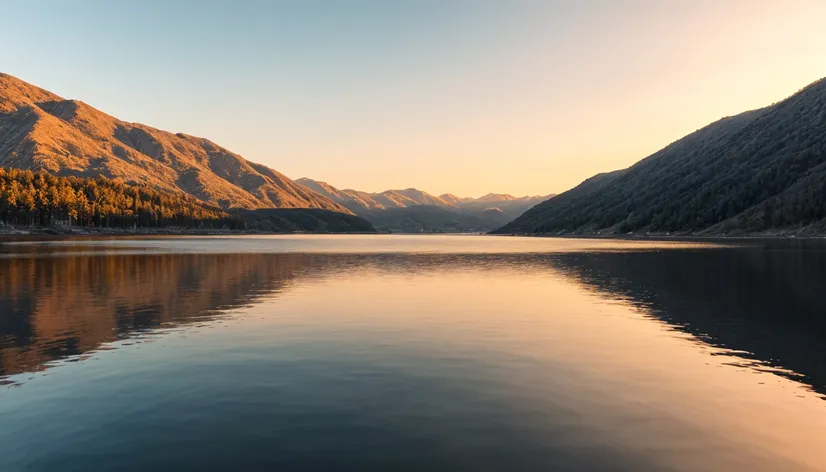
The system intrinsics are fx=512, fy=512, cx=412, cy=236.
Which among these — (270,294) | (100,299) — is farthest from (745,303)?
(100,299)

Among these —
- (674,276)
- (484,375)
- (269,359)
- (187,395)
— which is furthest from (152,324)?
(674,276)

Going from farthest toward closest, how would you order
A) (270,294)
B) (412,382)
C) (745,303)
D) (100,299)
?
(270,294) < (100,299) < (745,303) < (412,382)

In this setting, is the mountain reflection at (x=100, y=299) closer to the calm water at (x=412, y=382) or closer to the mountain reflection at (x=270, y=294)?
the mountain reflection at (x=270, y=294)

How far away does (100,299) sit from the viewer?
164ft

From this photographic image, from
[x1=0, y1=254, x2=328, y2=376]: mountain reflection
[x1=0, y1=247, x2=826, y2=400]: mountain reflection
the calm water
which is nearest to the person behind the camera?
the calm water

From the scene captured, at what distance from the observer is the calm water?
52.4 ft

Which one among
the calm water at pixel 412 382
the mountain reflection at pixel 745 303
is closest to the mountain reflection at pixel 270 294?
the mountain reflection at pixel 745 303

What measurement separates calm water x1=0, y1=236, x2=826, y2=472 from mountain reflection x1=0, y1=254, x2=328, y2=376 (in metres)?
0.38

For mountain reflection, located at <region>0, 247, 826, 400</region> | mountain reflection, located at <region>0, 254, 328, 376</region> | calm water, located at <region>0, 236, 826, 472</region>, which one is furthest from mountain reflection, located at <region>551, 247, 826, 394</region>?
mountain reflection, located at <region>0, 254, 328, 376</region>

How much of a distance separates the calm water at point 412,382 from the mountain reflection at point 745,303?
305 millimetres

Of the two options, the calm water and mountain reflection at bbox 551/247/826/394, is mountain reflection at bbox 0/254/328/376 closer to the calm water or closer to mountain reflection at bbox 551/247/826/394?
the calm water

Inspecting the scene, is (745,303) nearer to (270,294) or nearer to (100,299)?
(270,294)

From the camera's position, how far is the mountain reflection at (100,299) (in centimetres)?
3194

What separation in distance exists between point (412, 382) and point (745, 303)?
1551 inches
